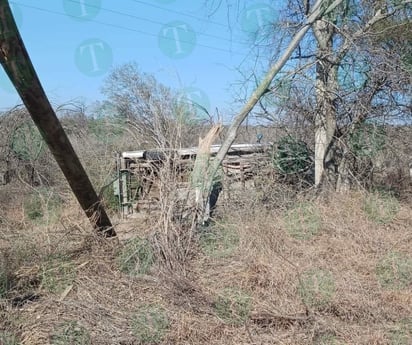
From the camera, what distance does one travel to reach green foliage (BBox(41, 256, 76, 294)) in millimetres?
5098

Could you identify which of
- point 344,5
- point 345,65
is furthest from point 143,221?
point 344,5

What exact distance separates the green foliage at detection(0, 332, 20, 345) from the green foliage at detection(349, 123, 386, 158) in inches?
309

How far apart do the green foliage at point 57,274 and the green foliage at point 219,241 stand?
5.78ft

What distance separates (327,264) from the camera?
19.0ft

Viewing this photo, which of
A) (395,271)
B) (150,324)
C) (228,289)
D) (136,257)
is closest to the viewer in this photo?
(150,324)

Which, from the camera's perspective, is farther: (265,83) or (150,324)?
(265,83)

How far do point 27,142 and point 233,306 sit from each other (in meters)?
10.5

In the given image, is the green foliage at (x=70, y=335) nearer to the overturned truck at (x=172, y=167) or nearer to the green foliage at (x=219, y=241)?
the green foliage at (x=219, y=241)

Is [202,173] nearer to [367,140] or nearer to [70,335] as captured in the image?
[70,335]

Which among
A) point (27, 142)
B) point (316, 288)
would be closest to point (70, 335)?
point (316, 288)

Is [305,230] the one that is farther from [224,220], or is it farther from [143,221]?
[143,221]

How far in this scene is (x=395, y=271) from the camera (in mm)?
5508

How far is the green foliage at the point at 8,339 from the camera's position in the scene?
3854 millimetres

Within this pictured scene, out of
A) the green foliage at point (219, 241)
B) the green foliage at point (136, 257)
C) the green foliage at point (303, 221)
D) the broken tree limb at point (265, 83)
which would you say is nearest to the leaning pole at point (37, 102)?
the green foliage at point (136, 257)
